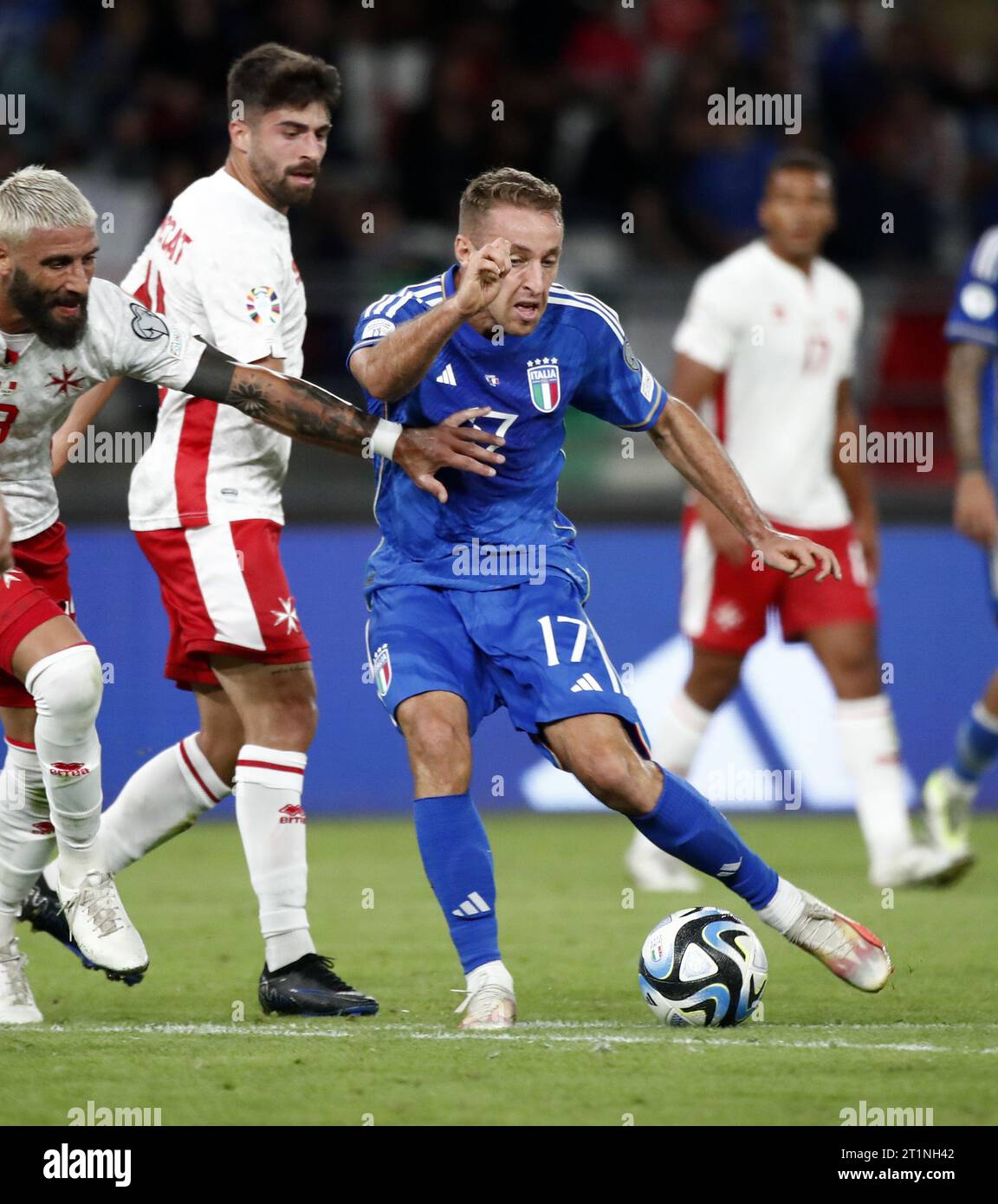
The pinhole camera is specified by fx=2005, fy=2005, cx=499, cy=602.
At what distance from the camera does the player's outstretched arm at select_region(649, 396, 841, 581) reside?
198 inches

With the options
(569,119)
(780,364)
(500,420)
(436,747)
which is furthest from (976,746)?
(569,119)

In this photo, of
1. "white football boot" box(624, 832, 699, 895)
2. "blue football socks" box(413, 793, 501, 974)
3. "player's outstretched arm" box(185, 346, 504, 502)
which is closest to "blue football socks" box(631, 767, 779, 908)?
"blue football socks" box(413, 793, 501, 974)

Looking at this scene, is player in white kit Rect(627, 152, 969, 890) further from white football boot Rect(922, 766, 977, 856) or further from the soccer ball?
the soccer ball

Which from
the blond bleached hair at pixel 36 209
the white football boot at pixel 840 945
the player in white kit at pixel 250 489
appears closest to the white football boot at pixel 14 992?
the player in white kit at pixel 250 489

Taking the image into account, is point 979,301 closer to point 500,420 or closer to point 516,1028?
point 500,420

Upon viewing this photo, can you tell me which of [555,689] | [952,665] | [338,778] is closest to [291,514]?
[338,778]

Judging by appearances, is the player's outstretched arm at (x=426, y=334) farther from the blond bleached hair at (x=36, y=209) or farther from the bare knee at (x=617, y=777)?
the bare knee at (x=617, y=777)

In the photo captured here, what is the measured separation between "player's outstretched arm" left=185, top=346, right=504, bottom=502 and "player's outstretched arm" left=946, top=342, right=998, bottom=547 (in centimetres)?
318

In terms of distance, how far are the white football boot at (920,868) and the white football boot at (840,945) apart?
2.56 metres

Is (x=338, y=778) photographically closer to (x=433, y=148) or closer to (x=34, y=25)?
(x=433, y=148)

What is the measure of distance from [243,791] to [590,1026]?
114 cm

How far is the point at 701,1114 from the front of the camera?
389 cm

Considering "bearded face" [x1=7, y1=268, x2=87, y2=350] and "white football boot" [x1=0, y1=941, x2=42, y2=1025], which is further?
"white football boot" [x1=0, y1=941, x2=42, y2=1025]

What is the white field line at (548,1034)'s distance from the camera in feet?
15.1
